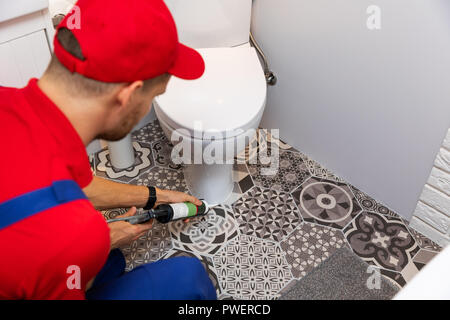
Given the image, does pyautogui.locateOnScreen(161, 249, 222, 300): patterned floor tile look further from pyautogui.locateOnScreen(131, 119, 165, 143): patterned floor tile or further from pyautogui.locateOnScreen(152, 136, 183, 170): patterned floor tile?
pyautogui.locateOnScreen(131, 119, 165, 143): patterned floor tile

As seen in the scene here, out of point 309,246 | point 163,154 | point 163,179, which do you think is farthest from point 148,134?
point 309,246

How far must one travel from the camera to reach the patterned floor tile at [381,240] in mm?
1312

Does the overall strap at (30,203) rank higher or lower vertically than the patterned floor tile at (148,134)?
higher

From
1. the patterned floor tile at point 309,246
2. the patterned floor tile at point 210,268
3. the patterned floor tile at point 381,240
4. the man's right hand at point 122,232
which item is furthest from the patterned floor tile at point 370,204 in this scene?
the man's right hand at point 122,232

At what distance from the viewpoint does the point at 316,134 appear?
1558 millimetres

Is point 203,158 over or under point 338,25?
under

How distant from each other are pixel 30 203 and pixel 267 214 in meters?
0.96

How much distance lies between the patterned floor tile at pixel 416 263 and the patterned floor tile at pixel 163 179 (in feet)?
2.39

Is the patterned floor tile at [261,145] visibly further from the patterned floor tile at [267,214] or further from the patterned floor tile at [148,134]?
the patterned floor tile at [148,134]

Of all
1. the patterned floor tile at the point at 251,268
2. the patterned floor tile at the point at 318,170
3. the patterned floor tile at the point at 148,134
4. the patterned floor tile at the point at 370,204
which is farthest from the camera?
the patterned floor tile at the point at 148,134

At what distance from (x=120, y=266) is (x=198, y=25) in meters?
0.78

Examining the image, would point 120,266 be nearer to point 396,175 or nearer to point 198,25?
point 198,25

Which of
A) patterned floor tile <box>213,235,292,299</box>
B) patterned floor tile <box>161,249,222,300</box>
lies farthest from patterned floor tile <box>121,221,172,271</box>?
patterned floor tile <box>213,235,292,299</box>

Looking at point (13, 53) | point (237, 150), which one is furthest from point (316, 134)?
point (13, 53)
